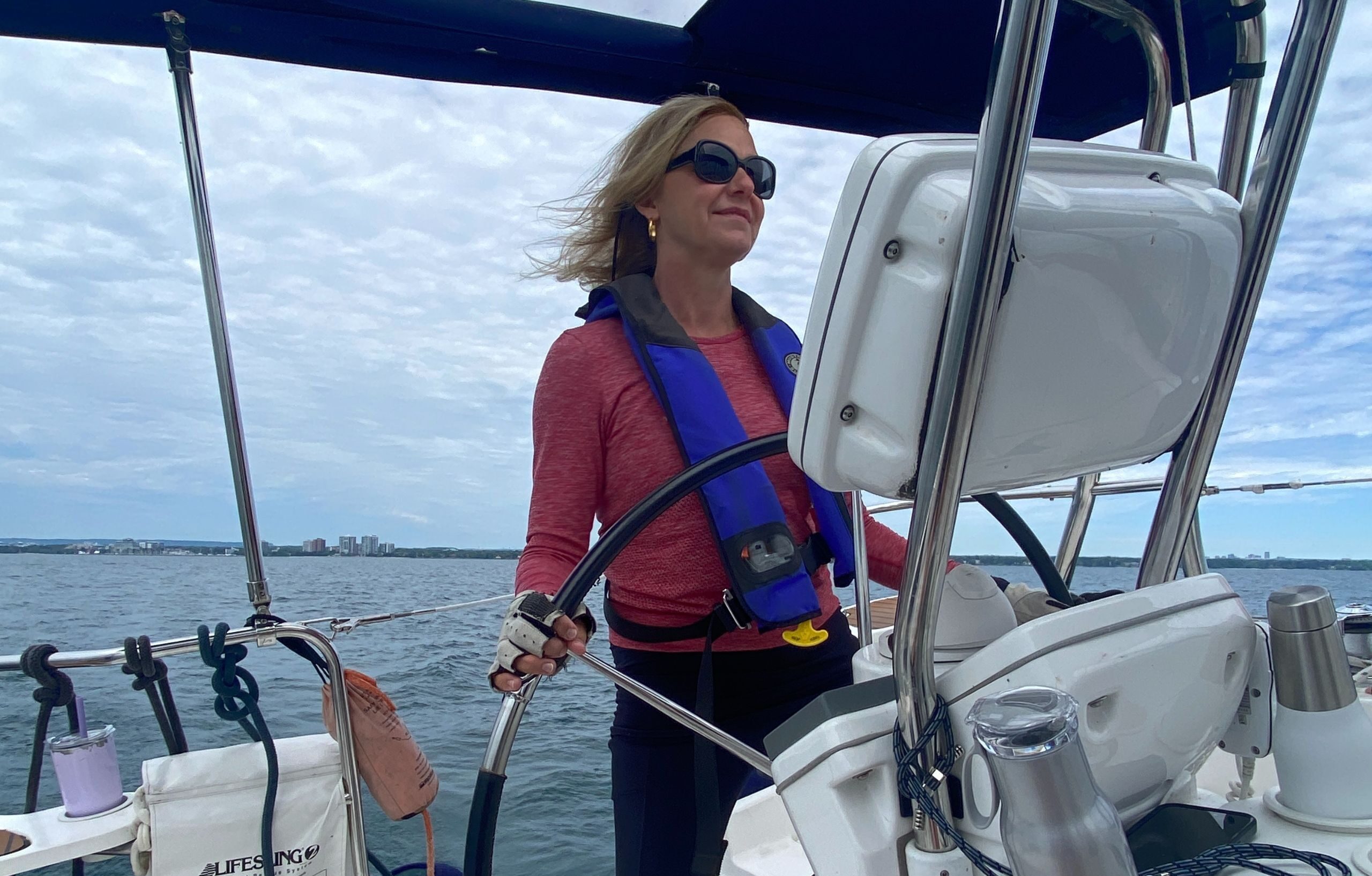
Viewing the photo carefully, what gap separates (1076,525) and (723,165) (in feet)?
2.38

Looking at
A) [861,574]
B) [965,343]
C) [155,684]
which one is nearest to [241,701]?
[155,684]

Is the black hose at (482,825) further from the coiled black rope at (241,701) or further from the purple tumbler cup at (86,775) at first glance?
the purple tumbler cup at (86,775)

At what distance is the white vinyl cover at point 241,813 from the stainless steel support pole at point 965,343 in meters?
1.03

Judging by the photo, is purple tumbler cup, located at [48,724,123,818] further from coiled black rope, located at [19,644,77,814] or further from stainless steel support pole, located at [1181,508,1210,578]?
stainless steel support pole, located at [1181,508,1210,578]

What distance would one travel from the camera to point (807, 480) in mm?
1305

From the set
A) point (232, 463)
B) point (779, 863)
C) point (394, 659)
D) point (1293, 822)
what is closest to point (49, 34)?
point (232, 463)

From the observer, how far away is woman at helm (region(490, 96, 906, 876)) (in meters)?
1.15

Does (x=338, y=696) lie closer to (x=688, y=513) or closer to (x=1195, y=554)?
(x=688, y=513)

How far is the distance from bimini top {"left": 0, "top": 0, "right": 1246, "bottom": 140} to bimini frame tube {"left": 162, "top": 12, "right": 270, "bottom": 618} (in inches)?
1.5

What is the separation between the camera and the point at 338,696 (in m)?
1.29

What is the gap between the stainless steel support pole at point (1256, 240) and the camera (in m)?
0.61

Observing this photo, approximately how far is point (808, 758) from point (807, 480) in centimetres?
75

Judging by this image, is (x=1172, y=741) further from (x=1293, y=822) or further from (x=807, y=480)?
(x=807, y=480)

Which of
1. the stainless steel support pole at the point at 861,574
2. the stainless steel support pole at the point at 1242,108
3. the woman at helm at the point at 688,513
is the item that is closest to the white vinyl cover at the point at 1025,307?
the stainless steel support pole at the point at 1242,108
